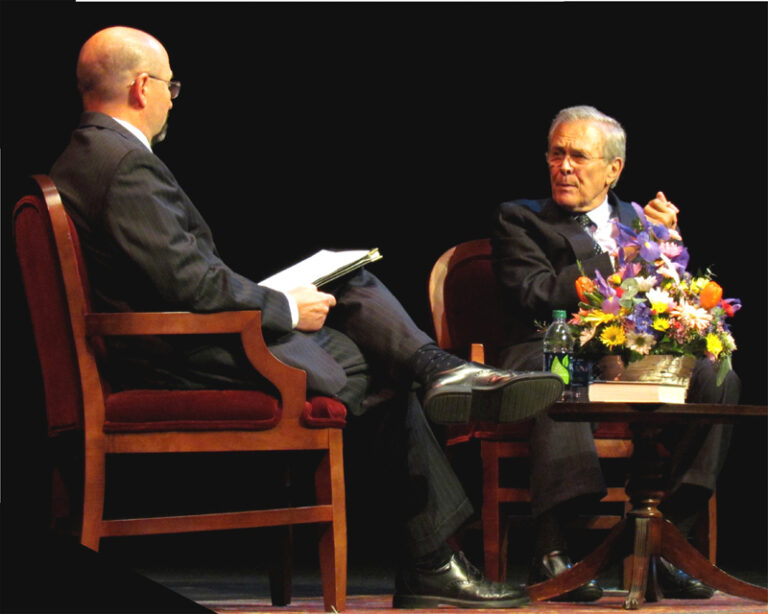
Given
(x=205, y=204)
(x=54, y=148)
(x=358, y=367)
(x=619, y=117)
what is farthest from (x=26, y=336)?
(x=619, y=117)

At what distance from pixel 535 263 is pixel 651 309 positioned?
2.38 feet

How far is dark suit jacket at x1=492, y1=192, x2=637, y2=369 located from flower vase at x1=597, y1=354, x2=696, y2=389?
1.76 feet

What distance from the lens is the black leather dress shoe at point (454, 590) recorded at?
254cm

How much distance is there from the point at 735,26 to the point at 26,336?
8.55ft

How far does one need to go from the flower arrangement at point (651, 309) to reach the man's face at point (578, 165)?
0.65 metres

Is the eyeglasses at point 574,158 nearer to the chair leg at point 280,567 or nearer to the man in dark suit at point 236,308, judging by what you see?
the man in dark suit at point 236,308

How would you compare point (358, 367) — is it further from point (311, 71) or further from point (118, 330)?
point (311, 71)

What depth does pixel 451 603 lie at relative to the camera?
101 inches

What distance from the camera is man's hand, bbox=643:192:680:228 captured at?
3.34 meters

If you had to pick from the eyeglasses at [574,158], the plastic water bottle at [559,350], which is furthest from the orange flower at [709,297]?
the eyeglasses at [574,158]

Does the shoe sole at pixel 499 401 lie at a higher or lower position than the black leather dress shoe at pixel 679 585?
higher

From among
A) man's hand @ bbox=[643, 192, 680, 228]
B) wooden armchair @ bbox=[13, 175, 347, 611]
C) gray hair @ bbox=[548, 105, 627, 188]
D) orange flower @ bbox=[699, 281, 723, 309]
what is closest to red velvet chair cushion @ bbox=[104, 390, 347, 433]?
wooden armchair @ bbox=[13, 175, 347, 611]

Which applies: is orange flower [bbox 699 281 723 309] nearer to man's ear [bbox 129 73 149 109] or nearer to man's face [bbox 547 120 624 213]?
man's face [bbox 547 120 624 213]

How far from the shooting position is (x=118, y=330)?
233cm
